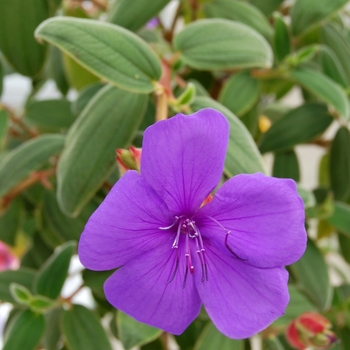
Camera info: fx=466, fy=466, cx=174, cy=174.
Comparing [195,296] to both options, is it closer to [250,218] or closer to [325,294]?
[250,218]

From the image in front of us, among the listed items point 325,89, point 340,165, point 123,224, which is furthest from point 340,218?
point 123,224

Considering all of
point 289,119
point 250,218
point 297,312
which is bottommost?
point 297,312

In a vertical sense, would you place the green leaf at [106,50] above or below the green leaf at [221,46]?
above

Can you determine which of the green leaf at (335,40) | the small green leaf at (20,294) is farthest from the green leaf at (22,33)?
the green leaf at (335,40)

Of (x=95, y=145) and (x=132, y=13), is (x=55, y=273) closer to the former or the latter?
(x=95, y=145)

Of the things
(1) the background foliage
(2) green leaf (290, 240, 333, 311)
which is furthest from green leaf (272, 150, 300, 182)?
(2) green leaf (290, 240, 333, 311)

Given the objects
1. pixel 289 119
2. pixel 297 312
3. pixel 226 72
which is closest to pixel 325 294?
pixel 297 312

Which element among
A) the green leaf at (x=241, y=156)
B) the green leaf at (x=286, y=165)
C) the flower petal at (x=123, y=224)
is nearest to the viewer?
the flower petal at (x=123, y=224)

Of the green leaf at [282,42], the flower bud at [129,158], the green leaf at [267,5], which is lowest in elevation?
the green leaf at [282,42]

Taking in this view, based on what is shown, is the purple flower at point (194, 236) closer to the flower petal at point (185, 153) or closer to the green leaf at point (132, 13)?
the flower petal at point (185, 153)
